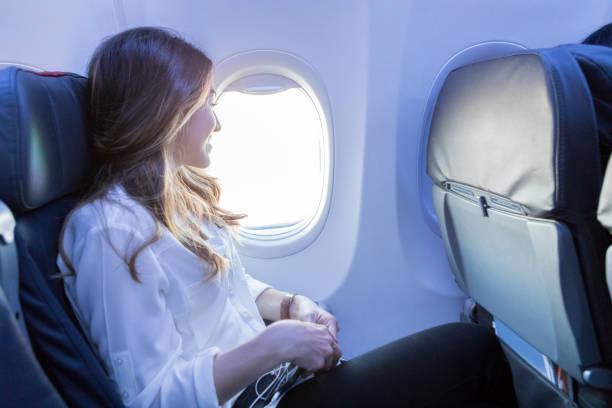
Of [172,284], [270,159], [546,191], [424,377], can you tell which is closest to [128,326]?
[172,284]

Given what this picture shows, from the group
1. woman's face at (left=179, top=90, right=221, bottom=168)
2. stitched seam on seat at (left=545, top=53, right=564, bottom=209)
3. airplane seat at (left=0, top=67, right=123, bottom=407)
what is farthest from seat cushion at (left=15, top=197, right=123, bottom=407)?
stitched seam on seat at (left=545, top=53, right=564, bottom=209)

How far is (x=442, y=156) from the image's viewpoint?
1584mm

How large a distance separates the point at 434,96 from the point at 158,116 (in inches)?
50.7

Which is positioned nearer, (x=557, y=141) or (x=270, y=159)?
(x=557, y=141)

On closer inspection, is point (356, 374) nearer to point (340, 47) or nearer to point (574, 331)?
point (574, 331)

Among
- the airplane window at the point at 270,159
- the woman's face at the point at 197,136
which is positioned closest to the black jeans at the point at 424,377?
the woman's face at the point at 197,136

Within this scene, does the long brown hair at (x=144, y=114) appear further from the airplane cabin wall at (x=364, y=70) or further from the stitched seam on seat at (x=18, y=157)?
the airplane cabin wall at (x=364, y=70)

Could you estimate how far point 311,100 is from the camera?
2.00 metres

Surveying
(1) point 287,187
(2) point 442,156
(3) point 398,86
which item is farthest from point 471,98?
(1) point 287,187

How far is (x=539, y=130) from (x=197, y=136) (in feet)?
2.64

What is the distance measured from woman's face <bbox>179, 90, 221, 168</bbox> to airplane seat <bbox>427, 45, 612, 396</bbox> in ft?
2.44

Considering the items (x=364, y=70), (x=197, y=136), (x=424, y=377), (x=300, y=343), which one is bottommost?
(x=424, y=377)

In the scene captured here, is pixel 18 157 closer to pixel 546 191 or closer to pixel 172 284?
pixel 172 284

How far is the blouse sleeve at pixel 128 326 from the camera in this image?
0.83m
